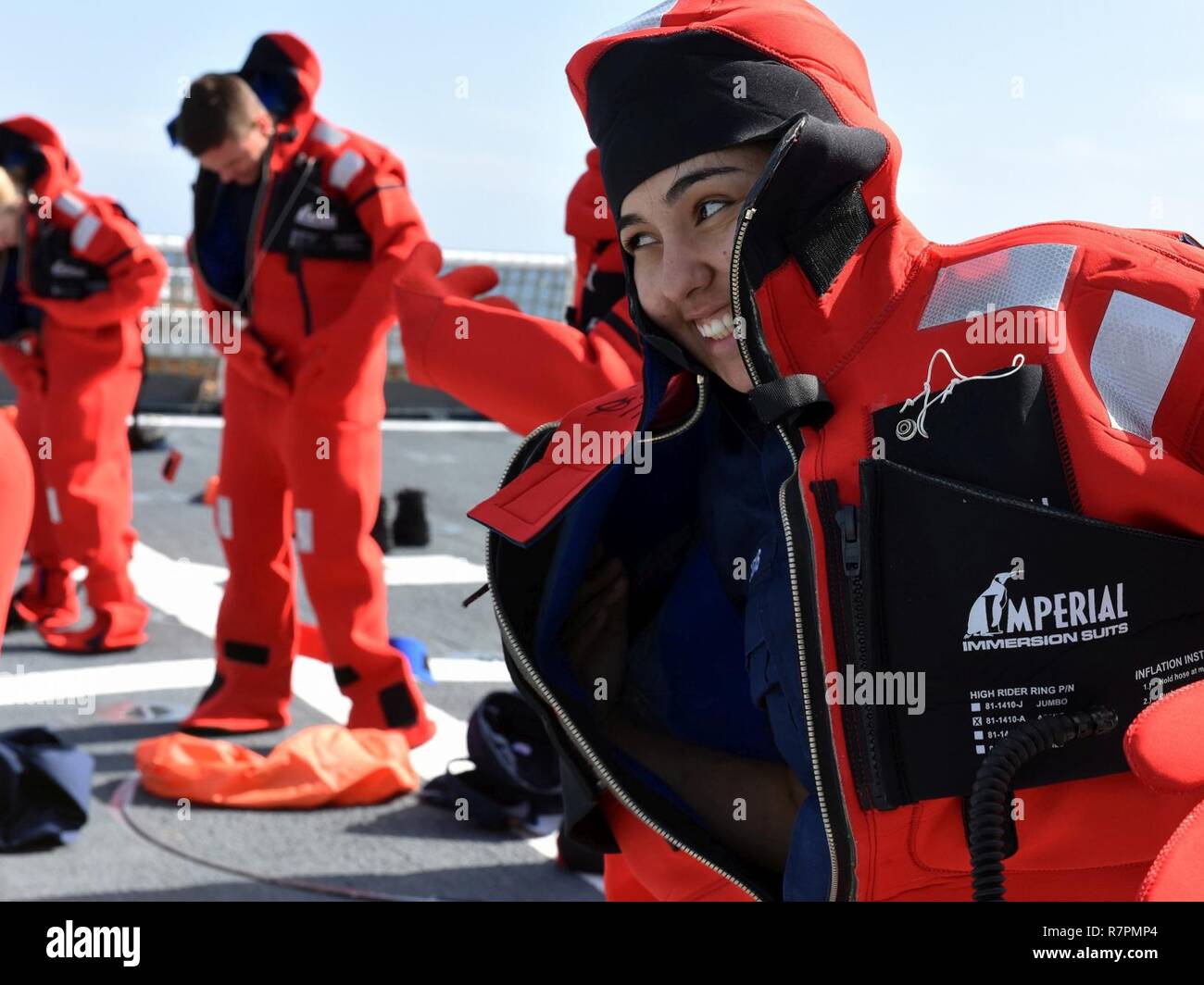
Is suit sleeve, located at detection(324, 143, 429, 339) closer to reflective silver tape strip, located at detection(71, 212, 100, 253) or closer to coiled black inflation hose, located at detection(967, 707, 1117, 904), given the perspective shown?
reflective silver tape strip, located at detection(71, 212, 100, 253)

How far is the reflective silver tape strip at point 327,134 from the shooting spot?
6246mm

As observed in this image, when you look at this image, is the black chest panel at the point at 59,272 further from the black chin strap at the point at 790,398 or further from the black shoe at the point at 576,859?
the black chin strap at the point at 790,398

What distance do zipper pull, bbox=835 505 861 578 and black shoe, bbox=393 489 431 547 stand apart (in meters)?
8.98

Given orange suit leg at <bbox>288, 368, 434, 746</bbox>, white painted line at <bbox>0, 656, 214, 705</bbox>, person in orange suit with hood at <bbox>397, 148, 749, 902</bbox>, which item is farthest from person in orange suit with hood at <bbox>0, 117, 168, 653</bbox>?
person in orange suit with hood at <bbox>397, 148, 749, 902</bbox>

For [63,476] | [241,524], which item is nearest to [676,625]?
[241,524]

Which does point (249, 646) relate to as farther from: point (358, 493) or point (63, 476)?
point (63, 476)

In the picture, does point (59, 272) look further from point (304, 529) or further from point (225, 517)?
point (304, 529)

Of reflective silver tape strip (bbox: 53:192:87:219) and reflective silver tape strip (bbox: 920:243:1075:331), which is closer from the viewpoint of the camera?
reflective silver tape strip (bbox: 920:243:1075:331)

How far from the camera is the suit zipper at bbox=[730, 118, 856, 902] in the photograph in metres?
2.03

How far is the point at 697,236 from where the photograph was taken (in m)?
2.19

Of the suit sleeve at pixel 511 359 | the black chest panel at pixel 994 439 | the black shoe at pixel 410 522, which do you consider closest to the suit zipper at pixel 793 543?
the black chest panel at pixel 994 439

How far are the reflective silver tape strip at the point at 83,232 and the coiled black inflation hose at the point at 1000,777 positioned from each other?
22.6 feet

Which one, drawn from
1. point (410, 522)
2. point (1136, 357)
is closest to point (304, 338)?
point (1136, 357)

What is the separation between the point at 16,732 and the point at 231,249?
6.94 feet
